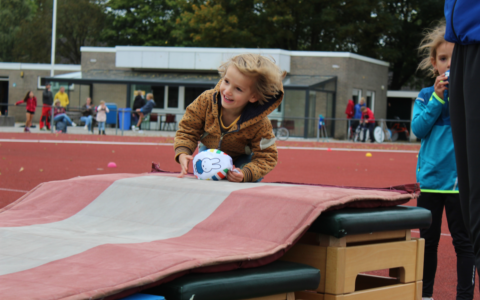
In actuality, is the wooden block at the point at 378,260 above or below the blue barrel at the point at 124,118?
below

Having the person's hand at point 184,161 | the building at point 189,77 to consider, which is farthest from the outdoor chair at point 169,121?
the person's hand at point 184,161

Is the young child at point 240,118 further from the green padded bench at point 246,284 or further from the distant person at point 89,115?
the distant person at point 89,115

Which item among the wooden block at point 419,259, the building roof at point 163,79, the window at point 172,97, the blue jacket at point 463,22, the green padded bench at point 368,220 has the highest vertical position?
the building roof at point 163,79

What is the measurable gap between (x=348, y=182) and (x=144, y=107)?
54.9 ft

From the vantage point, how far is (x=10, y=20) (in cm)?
5419

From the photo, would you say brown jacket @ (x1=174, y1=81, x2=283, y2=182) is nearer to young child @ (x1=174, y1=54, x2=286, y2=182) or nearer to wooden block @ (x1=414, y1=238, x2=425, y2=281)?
young child @ (x1=174, y1=54, x2=286, y2=182)

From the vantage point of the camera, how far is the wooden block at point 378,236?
2.92m

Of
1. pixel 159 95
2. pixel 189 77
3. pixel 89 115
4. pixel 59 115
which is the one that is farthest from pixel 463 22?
pixel 159 95

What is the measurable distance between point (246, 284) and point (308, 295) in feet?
2.02

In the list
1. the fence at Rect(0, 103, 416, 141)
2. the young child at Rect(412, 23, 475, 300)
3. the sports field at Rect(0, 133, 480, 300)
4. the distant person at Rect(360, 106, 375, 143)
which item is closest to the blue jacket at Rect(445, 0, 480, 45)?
the young child at Rect(412, 23, 475, 300)

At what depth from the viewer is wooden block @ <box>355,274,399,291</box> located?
337cm

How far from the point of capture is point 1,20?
53.3m

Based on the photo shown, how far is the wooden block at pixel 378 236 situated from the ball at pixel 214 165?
1.20 m

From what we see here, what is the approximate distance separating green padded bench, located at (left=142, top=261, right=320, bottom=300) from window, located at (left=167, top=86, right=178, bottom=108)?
29895 mm
